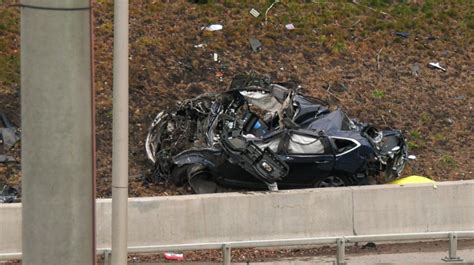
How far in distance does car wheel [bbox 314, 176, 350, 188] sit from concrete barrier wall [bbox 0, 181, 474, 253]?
0.85 m

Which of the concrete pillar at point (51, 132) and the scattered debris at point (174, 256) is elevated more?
the concrete pillar at point (51, 132)

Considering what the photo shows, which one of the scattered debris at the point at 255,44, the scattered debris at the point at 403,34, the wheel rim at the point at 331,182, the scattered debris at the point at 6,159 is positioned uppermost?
the scattered debris at the point at 403,34

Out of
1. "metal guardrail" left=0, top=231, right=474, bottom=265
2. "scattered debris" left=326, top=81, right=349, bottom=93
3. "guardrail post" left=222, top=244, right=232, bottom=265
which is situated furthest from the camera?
"scattered debris" left=326, top=81, right=349, bottom=93

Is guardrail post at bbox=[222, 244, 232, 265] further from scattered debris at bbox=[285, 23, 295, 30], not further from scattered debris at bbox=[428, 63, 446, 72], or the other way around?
scattered debris at bbox=[285, 23, 295, 30]

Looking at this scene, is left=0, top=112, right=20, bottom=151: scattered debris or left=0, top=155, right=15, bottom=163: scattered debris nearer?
left=0, top=155, right=15, bottom=163: scattered debris

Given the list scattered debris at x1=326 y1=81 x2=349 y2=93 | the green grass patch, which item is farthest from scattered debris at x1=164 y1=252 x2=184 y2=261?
scattered debris at x1=326 y1=81 x2=349 y2=93

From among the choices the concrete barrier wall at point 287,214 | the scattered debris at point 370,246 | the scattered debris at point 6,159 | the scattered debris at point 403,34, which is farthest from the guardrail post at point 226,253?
the scattered debris at point 403,34

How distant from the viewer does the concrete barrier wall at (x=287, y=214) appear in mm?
12164

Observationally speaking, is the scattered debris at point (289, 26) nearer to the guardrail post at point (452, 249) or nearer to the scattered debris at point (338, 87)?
the scattered debris at point (338, 87)

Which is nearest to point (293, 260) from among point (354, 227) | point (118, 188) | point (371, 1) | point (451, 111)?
point (354, 227)

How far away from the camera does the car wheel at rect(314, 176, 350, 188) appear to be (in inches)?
533

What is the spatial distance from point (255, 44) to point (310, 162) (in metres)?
6.20

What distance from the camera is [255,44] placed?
19.1m

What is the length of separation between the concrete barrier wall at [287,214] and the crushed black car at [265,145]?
0.66 m
